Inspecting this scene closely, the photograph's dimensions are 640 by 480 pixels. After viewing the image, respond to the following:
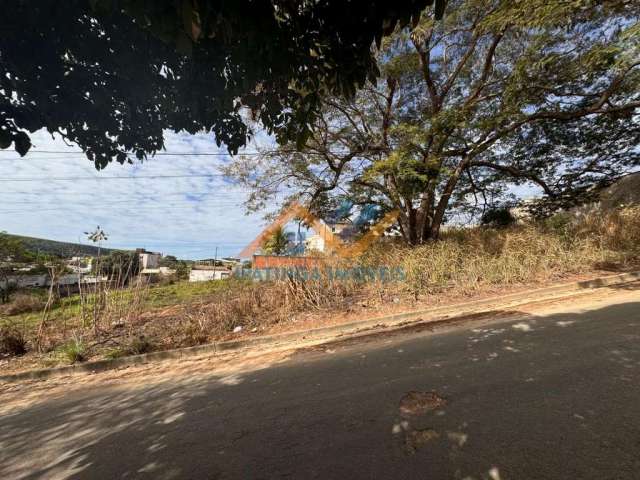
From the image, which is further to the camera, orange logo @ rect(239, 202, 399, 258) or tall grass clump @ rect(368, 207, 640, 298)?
orange logo @ rect(239, 202, 399, 258)

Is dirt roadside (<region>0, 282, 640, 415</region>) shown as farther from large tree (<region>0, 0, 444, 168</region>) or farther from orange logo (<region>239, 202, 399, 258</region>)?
orange logo (<region>239, 202, 399, 258</region>)

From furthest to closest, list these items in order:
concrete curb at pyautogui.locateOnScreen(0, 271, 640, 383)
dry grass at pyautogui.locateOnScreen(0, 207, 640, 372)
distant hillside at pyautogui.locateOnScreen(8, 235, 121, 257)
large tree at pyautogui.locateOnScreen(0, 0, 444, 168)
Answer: distant hillside at pyautogui.locateOnScreen(8, 235, 121, 257), dry grass at pyautogui.locateOnScreen(0, 207, 640, 372), concrete curb at pyautogui.locateOnScreen(0, 271, 640, 383), large tree at pyautogui.locateOnScreen(0, 0, 444, 168)

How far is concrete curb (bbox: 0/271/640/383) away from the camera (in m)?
4.45

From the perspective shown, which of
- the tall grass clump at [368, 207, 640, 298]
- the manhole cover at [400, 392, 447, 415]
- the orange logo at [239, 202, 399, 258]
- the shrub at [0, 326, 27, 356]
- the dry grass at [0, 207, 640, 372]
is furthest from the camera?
the orange logo at [239, 202, 399, 258]

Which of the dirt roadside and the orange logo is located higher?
the orange logo

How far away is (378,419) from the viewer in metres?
2.17

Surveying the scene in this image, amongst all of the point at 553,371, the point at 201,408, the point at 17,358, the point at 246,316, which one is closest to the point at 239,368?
the point at 201,408

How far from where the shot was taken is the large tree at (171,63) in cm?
153

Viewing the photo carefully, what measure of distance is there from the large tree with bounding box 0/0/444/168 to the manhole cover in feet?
7.90

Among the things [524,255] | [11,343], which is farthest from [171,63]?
[524,255]

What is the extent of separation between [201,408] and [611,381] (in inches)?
148

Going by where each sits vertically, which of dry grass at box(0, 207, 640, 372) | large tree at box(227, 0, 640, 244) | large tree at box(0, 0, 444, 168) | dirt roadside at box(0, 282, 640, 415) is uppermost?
large tree at box(227, 0, 640, 244)

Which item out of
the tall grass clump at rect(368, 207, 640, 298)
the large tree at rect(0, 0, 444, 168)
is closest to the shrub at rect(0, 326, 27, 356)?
the large tree at rect(0, 0, 444, 168)

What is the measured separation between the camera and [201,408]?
278 cm
